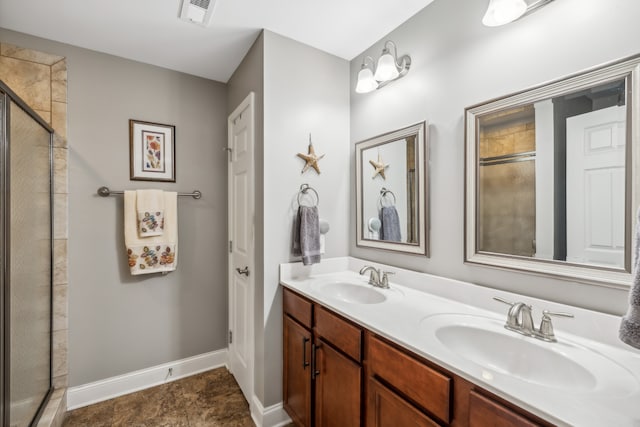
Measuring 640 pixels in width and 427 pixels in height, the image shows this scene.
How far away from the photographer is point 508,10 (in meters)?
1.09

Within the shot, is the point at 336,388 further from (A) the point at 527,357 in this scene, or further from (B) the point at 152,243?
(B) the point at 152,243

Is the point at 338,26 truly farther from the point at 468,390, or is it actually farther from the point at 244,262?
the point at 468,390

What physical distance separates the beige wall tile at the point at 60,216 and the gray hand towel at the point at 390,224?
2.08 metres

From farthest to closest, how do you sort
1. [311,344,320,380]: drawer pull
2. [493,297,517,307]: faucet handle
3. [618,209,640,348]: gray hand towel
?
[311,344,320,380]: drawer pull, [493,297,517,307]: faucet handle, [618,209,640,348]: gray hand towel

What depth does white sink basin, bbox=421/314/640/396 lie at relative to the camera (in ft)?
2.49

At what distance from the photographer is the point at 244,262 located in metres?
2.00

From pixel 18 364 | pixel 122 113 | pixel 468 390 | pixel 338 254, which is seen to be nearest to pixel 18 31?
pixel 122 113

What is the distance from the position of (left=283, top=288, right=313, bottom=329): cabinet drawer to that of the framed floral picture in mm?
1329

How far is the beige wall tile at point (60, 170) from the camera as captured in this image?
1.83 meters

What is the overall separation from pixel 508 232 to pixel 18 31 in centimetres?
297

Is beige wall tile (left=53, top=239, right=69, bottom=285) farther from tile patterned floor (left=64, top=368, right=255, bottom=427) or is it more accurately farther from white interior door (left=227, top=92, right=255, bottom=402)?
white interior door (left=227, top=92, right=255, bottom=402)

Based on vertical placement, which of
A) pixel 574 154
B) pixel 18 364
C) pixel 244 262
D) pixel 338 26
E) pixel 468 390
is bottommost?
pixel 18 364

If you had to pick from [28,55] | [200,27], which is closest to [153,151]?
[28,55]

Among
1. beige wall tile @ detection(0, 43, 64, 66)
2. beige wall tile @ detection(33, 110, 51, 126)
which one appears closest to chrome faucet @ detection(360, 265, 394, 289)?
beige wall tile @ detection(33, 110, 51, 126)
